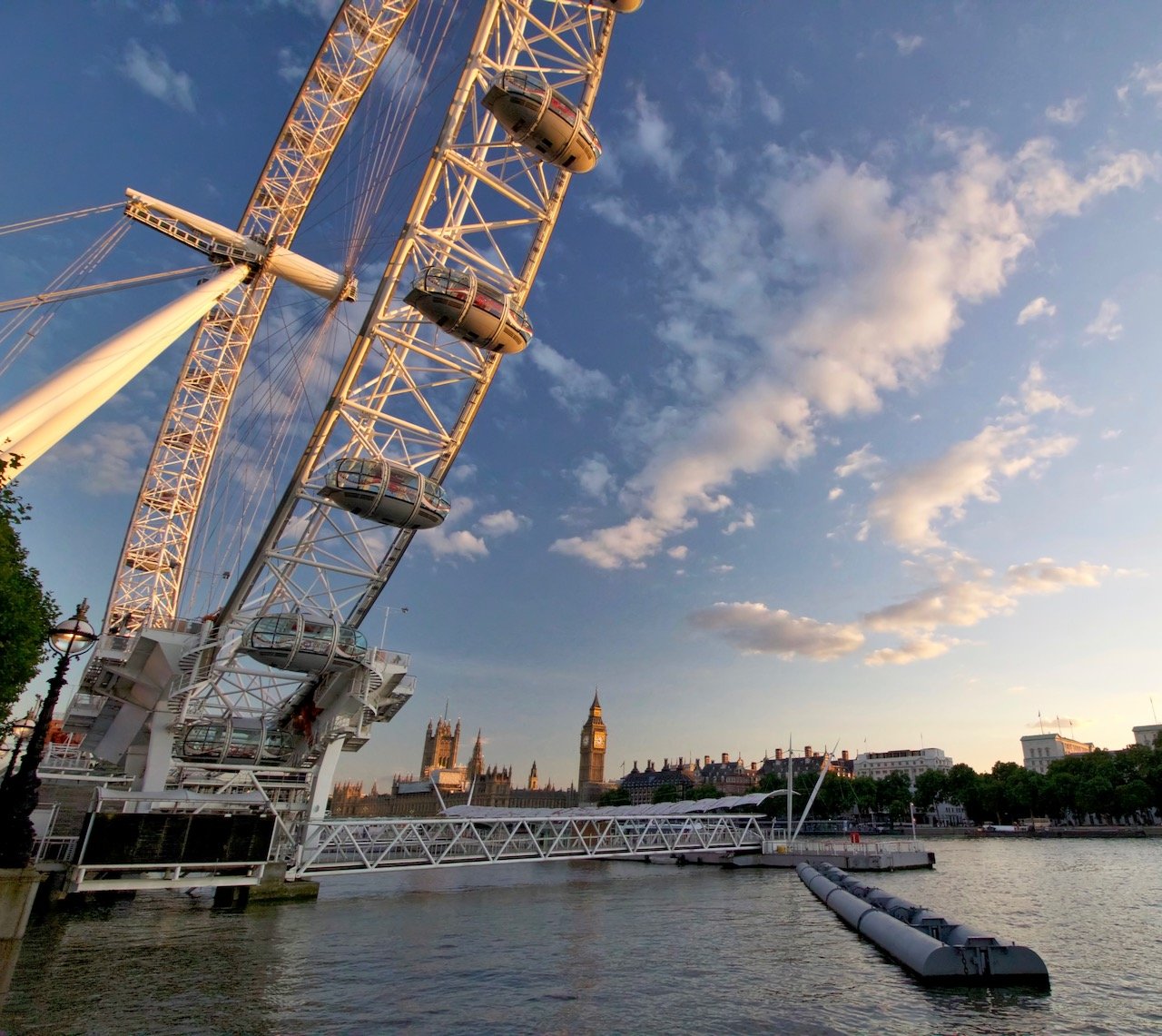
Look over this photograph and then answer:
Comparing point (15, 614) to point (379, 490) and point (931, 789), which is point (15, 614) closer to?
point (379, 490)

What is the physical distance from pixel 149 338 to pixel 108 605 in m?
41.2

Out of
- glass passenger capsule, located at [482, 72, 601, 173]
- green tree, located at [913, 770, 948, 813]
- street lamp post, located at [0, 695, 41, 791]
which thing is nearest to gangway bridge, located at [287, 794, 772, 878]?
street lamp post, located at [0, 695, 41, 791]

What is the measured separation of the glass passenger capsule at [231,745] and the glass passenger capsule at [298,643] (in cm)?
561

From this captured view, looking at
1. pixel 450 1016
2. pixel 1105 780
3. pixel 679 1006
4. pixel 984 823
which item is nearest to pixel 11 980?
pixel 450 1016

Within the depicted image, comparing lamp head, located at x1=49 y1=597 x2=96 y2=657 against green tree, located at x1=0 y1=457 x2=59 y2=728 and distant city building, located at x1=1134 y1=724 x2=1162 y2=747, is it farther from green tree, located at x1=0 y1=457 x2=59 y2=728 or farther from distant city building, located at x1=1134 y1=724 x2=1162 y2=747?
distant city building, located at x1=1134 y1=724 x2=1162 y2=747

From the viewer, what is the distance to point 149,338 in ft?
83.7

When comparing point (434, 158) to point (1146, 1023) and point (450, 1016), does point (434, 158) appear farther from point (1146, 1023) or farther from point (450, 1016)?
point (1146, 1023)

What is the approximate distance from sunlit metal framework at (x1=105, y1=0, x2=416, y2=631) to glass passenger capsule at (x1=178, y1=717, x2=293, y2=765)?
32.8 ft

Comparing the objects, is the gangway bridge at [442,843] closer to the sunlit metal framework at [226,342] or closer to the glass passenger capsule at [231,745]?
the glass passenger capsule at [231,745]

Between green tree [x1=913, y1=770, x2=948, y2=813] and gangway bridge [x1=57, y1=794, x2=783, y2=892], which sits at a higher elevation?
green tree [x1=913, y1=770, x2=948, y2=813]

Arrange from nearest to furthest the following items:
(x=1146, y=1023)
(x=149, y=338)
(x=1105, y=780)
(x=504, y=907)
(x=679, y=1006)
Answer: (x=1146, y=1023) < (x=679, y=1006) < (x=149, y=338) < (x=504, y=907) < (x=1105, y=780)

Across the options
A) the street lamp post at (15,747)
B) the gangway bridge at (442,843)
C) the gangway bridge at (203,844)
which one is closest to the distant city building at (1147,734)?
the gangway bridge at (442,843)

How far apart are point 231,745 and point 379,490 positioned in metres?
18.1

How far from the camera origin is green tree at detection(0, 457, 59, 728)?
1902 cm
